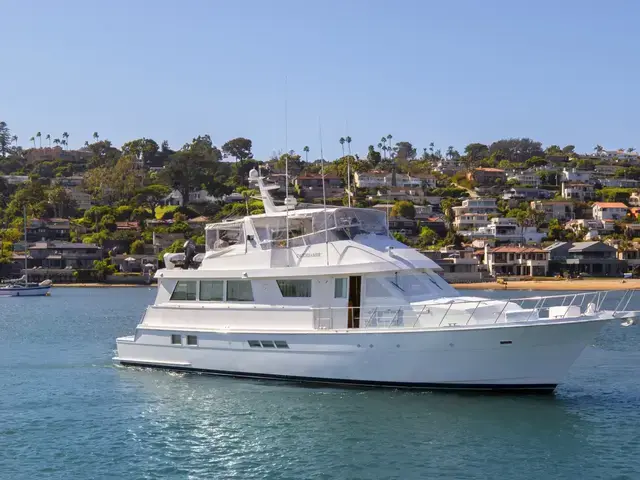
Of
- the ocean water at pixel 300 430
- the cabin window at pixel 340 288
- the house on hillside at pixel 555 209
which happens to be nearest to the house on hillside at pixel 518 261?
the house on hillside at pixel 555 209

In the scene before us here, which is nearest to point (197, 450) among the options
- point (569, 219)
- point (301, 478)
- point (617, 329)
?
point (301, 478)

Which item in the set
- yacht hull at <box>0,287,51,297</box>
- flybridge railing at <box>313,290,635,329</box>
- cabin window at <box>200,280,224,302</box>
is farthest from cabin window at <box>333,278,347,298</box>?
yacht hull at <box>0,287,51,297</box>

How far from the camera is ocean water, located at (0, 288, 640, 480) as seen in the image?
1555 centimetres

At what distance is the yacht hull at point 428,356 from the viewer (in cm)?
1953

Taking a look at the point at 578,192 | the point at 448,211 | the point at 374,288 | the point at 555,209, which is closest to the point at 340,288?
the point at 374,288

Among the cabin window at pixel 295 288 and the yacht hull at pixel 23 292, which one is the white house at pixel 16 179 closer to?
the yacht hull at pixel 23 292

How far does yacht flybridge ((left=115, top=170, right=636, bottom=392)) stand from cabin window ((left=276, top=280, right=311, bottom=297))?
0.10ft

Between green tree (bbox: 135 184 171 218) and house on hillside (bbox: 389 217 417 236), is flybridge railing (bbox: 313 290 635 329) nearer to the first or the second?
house on hillside (bbox: 389 217 417 236)

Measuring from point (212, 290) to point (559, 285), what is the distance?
70.6 metres

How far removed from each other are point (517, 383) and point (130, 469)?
955 centimetres

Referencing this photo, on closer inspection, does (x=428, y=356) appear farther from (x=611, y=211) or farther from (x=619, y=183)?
(x=619, y=183)

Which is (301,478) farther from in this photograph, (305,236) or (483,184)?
(483,184)

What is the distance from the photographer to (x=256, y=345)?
2255 centimetres

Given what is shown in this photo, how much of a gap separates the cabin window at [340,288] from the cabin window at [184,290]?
15.6ft
